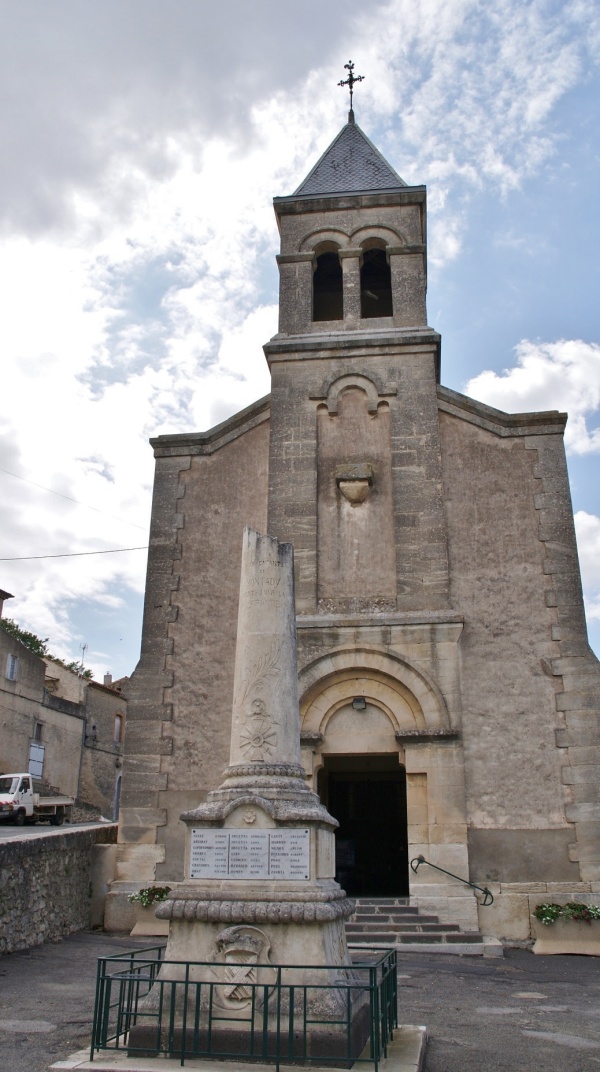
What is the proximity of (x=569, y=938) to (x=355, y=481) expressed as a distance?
725 cm

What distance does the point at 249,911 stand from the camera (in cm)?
548

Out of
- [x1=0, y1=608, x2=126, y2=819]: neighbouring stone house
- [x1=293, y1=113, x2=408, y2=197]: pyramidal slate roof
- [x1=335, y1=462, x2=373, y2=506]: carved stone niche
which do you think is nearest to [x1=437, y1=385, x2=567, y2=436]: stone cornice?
[x1=335, y1=462, x2=373, y2=506]: carved stone niche

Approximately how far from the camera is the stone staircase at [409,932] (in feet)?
35.1

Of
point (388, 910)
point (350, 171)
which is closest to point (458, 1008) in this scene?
point (388, 910)

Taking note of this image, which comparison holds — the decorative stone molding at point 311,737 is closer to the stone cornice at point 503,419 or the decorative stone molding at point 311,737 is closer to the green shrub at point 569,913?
the green shrub at point 569,913

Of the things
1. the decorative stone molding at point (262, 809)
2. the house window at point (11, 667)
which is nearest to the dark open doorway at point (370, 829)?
the decorative stone molding at point (262, 809)

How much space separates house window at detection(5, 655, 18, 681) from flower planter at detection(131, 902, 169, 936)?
57.3 feet

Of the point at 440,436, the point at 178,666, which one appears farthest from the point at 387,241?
the point at 178,666

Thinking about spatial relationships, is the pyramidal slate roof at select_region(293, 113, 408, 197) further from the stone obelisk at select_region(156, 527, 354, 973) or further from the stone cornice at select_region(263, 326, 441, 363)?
the stone obelisk at select_region(156, 527, 354, 973)

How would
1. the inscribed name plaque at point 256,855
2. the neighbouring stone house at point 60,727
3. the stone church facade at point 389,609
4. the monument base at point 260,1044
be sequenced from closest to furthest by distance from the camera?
the monument base at point 260,1044 < the inscribed name plaque at point 256,855 < the stone church facade at point 389,609 < the neighbouring stone house at point 60,727

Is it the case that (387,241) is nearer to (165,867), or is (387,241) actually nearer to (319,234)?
(319,234)

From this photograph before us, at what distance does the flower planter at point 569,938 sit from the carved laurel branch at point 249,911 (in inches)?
272

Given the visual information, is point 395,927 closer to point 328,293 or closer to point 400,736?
point 400,736

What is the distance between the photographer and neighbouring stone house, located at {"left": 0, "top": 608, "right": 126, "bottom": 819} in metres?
28.3
